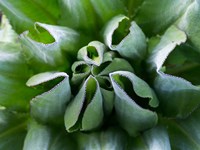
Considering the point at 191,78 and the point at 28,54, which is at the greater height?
the point at 28,54

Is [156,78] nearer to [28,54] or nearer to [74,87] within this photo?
[74,87]

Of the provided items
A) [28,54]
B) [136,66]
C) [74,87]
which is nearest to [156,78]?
[136,66]

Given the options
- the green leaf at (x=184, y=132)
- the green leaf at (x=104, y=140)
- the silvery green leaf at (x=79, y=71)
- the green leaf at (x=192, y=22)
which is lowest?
the green leaf at (x=184, y=132)

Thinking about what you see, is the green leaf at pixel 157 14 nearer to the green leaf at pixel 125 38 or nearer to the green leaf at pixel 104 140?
the green leaf at pixel 125 38

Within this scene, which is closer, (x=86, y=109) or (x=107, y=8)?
(x=86, y=109)

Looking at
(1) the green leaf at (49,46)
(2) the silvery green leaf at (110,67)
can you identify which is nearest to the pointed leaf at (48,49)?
(1) the green leaf at (49,46)

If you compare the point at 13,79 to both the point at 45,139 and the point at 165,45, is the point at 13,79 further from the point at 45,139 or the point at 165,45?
→ the point at 165,45

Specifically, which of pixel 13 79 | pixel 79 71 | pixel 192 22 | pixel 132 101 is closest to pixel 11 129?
pixel 13 79
